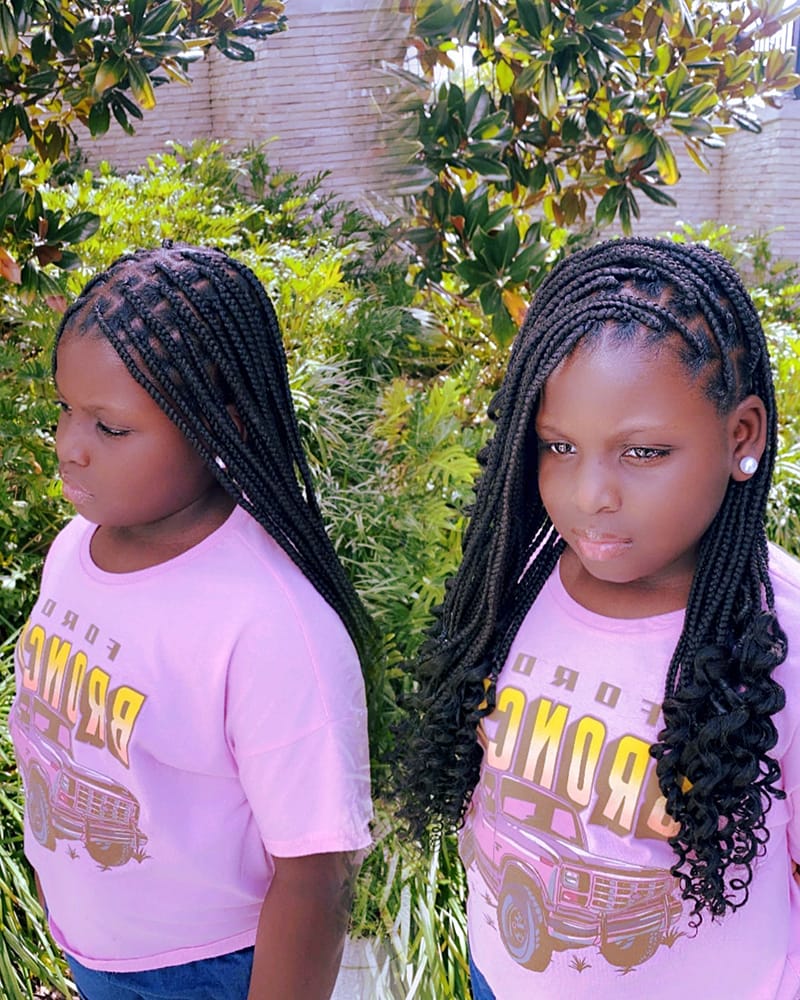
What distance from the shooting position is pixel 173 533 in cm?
105

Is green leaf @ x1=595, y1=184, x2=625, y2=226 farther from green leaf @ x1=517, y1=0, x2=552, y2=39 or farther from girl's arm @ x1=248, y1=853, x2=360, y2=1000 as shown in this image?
girl's arm @ x1=248, y1=853, x2=360, y2=1000

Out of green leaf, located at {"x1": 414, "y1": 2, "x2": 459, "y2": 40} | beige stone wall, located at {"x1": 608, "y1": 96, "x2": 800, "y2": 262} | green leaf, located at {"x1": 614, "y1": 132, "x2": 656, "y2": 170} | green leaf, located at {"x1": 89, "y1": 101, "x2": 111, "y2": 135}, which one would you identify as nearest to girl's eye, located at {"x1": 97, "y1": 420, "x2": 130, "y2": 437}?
green leaf, located at {"x1": 89, "y1": 101, "x2": 111, "y2": 135}

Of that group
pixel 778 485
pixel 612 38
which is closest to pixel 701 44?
pixel 612 38

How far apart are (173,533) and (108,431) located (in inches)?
5.8

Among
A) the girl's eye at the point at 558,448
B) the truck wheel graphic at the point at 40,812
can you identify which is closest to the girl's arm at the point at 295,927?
the truck wheel graphic at the point at 40,812

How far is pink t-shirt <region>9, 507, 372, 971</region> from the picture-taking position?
0.93 meters

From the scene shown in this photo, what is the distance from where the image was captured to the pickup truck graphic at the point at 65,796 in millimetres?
1012

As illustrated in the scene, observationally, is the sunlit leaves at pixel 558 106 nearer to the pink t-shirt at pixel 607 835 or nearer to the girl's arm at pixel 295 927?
the pink t-shirt at pixel 607 835

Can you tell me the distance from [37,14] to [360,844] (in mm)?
1285

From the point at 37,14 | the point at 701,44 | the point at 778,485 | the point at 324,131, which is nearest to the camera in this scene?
the point at 37,14

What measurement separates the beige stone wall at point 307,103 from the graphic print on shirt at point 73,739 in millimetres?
858

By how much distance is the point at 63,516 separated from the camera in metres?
2.16

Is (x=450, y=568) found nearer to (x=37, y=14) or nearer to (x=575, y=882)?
(x=575, y=882)

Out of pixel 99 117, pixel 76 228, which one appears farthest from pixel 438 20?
pixel 76 228
